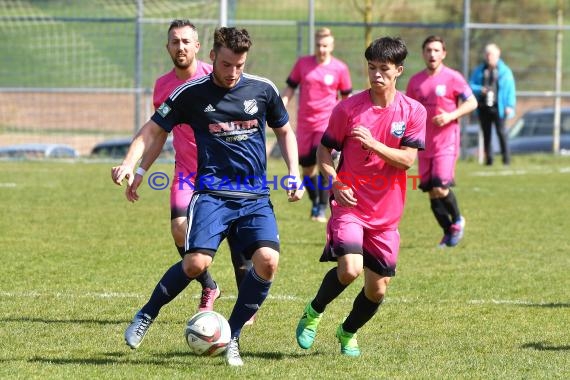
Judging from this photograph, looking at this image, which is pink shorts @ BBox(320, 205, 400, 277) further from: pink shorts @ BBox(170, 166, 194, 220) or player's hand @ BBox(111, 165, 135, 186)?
pink shorts @ BBox(170, 166, 194, 220)

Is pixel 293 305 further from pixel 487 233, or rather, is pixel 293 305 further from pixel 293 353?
pixel 487 233

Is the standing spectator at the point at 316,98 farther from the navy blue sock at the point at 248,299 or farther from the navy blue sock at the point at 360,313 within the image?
the navy blue sock at the point at 248,299

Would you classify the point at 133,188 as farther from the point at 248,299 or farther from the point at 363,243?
the point at 363,243

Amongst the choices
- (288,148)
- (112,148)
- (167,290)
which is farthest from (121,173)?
(112,148)

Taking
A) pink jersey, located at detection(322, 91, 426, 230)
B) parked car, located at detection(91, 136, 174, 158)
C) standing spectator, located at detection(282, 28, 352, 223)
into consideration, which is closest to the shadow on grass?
pink jersey, located at detection(322, 91, 426, 230)

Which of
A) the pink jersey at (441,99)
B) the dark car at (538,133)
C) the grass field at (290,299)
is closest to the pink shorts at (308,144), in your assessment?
the grass field at (290,299)

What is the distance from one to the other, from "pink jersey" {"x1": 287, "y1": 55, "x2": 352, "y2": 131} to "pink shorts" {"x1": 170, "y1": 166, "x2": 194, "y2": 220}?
18.9 ft

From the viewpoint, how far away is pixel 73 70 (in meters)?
22.3

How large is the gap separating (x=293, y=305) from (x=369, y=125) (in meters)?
2.12

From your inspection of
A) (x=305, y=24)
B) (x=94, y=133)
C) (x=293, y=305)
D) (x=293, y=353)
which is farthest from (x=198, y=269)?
(x=94, y=133)

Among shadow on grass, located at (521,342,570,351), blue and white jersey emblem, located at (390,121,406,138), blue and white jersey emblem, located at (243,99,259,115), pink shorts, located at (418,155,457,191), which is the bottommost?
shadow on grass, located at (521,342,570,351)

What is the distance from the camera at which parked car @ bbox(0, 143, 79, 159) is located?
68.1 feet

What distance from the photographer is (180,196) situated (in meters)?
7.80

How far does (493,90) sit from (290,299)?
1156 centimetres
